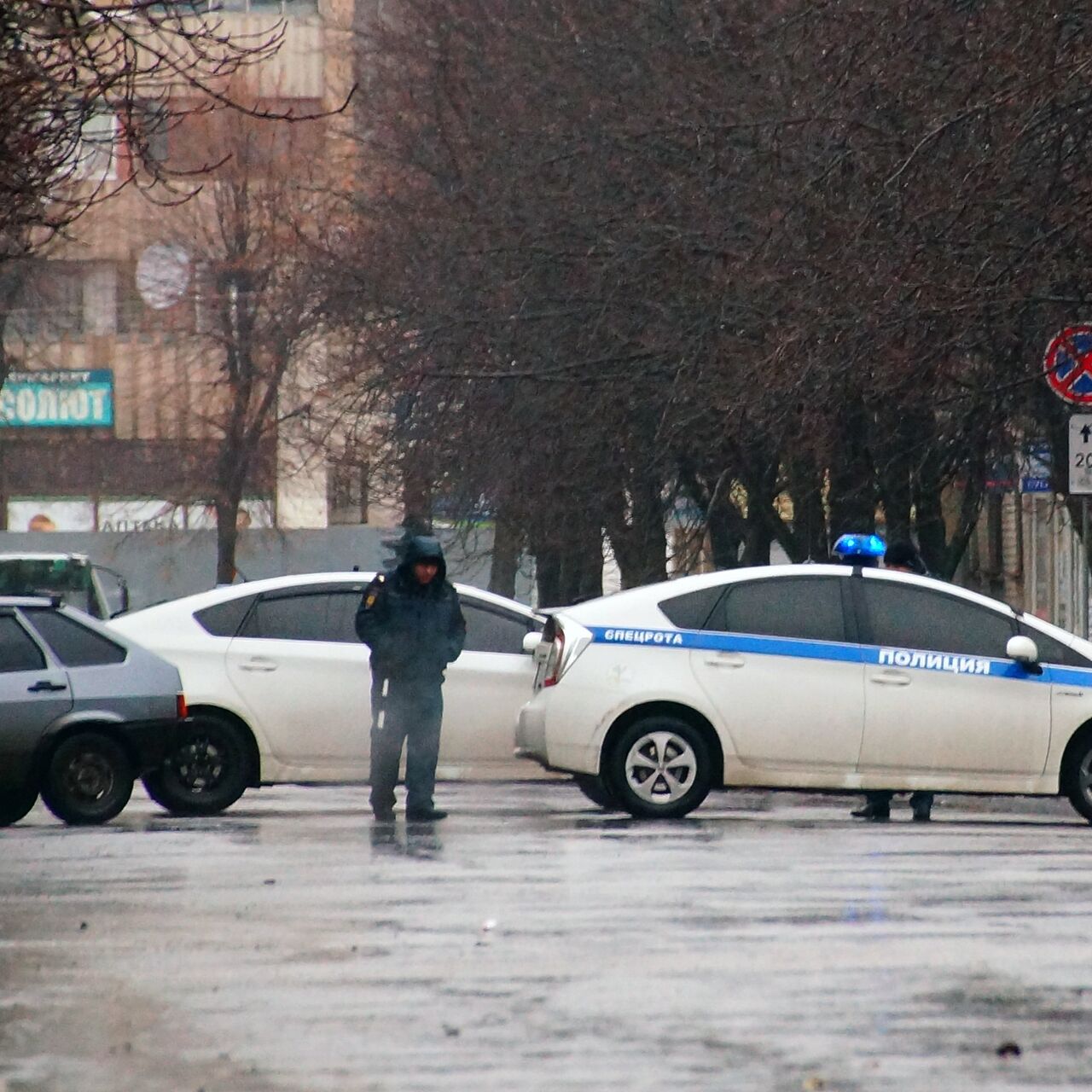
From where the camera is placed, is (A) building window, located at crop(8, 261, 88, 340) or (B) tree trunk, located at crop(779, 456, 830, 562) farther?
(A) building window, located at crop(8, 261, 88, 340)

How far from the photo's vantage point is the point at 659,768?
16.4m

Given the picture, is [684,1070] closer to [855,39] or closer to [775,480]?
[855,39]

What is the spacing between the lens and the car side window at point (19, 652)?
1658 cm

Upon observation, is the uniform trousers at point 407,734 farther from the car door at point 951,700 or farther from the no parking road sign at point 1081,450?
the no parking road sign at point 1081,450

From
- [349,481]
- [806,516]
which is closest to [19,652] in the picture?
[806,516]

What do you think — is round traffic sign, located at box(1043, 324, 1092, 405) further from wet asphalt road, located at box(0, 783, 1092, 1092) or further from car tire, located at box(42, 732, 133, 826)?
car tire, located at box(42, 732, 133, 826)

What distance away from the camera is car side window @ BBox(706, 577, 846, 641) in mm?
16578

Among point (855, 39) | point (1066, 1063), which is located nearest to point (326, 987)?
point (1066, 1063)

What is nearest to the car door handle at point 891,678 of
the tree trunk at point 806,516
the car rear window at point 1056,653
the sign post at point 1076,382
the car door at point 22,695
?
the car rear window at point 1056,653

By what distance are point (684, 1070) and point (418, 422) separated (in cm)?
2242

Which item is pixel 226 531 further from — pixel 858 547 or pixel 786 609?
pixel 786 609

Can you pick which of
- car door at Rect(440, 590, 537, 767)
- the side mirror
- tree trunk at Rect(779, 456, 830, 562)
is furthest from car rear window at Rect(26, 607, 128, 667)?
tree trunk at Rect(779, 456, 830, 562)

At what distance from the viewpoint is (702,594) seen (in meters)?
16.7

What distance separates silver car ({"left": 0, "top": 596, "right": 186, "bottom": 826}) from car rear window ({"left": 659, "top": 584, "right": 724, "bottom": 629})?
9.38 feet
